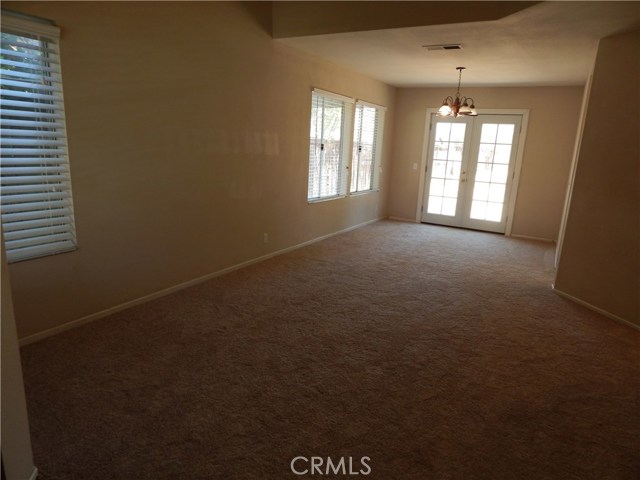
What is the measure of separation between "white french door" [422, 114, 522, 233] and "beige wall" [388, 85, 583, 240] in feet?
0.70

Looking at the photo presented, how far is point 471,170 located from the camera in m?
7.37

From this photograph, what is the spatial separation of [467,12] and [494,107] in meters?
3.95

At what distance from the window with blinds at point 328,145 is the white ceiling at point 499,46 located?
0.55 meters

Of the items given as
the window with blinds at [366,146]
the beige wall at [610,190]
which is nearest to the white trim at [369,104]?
the window with blinds at [366,146]

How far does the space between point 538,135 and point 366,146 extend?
275cm

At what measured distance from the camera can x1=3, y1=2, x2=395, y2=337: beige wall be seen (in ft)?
9.84

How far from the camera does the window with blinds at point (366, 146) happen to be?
6727 millimetres

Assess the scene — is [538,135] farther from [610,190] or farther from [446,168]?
[610,190]

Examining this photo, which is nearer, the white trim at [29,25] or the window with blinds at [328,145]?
the white trim at [29,25]

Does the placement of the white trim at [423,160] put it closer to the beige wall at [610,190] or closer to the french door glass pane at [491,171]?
the french door glass pane at [491,171]

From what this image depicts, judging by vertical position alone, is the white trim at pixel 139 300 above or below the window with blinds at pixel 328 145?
below

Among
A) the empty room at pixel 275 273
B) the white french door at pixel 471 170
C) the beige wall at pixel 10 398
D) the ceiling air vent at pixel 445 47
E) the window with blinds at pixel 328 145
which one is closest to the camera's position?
the beige wall at pixel 10 398

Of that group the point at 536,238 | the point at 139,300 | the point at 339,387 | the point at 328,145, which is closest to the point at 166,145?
the point at 139,300

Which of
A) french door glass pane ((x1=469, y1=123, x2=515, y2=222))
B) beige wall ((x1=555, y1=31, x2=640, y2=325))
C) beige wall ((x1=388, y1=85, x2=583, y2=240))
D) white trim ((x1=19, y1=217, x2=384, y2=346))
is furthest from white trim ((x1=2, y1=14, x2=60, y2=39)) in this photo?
french door glass pane ((x1=469, y1=123, x2=515, y2=222))
